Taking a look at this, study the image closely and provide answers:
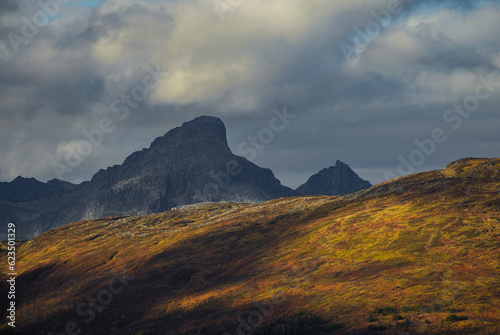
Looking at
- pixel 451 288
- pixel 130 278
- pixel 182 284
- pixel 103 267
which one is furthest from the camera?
pixel 103 267

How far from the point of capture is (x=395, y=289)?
75375 mm

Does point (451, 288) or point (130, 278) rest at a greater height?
point (130, 278)

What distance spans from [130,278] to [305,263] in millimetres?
51667

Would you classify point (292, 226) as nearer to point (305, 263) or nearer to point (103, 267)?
point (305, 263)

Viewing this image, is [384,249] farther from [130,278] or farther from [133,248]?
[133,248]

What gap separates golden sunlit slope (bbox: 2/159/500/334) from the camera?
68188mm

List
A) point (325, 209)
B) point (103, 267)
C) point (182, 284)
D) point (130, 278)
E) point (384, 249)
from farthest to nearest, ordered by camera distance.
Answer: point (325, 209) → point (103, 267) → point (130, 278) → point (182, 284) → point (384, 249)

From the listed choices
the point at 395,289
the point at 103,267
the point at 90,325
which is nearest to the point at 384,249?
the point at 395,289

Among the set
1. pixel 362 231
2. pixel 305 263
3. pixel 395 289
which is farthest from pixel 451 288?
pixel 362 231

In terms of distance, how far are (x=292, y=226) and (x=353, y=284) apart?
66.7m

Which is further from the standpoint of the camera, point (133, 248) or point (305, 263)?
point (133, 248)

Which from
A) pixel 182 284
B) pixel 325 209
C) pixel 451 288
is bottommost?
pixel 451 288

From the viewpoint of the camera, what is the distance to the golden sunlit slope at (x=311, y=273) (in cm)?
6819

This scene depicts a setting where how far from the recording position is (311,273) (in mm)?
100000
